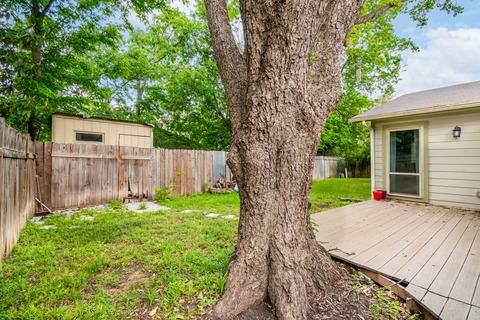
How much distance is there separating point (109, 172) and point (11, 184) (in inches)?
128

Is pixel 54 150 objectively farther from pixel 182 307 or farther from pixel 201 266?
pixel 182 307

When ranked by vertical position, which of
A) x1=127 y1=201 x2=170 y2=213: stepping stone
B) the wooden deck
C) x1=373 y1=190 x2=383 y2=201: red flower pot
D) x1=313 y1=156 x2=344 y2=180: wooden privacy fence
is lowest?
x1=127 y1=201 x2=170 y2=213: stepping stone

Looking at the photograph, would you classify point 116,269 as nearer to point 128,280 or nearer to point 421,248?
point 128,280

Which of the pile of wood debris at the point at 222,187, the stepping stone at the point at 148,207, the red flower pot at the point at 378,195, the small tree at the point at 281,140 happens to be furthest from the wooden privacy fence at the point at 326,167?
the small tree at the point at 281,140

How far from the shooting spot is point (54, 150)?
5.46m

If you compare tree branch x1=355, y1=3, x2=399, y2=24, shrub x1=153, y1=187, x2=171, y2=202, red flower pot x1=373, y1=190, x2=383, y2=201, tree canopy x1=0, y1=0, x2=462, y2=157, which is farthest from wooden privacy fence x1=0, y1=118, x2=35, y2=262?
red flower pot x1=373, y1=190, x2=383, y2=201

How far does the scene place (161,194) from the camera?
7.04m

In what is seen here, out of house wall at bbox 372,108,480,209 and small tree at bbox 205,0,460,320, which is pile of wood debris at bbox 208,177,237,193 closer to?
house wall at bbox 372,108,480,209

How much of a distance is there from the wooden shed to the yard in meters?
4.55

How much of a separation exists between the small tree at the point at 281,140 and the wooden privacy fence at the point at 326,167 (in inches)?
471

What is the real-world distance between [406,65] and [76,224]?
18436 millimetres

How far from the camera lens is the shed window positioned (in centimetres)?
705

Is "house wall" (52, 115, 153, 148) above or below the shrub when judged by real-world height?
above

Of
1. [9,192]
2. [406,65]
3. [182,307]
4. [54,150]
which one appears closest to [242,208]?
[182,307]
